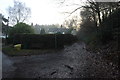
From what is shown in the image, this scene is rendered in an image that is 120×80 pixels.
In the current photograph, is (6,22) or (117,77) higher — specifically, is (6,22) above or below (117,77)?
above

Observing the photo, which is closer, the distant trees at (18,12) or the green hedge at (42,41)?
the green hedge at (42,41)

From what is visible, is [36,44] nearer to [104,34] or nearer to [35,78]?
[104,34]

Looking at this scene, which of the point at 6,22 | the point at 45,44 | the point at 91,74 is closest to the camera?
the point at 91,74

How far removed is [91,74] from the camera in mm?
6824

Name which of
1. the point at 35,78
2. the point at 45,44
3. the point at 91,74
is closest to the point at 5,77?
the point at 35,78

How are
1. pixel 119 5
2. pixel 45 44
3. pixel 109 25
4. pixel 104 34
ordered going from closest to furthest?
1. pixel 119 5
2. pixel 109 25
3. pixel 104 34
4. pixel 45 44

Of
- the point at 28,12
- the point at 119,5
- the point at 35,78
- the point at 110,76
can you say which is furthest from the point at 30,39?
the point at 28,12

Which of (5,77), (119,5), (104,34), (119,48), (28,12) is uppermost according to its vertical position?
(28,12)

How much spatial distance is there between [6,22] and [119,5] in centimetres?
3470

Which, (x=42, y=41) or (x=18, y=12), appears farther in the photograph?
(x=18, y=12)

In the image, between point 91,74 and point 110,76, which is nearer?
point 110,76

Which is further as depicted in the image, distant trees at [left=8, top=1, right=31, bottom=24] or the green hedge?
distant trees at [left=8, top=1, right=31, bottom=24]

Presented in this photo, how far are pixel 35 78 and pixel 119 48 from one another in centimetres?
461

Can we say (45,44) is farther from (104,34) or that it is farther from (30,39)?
(104,34)
